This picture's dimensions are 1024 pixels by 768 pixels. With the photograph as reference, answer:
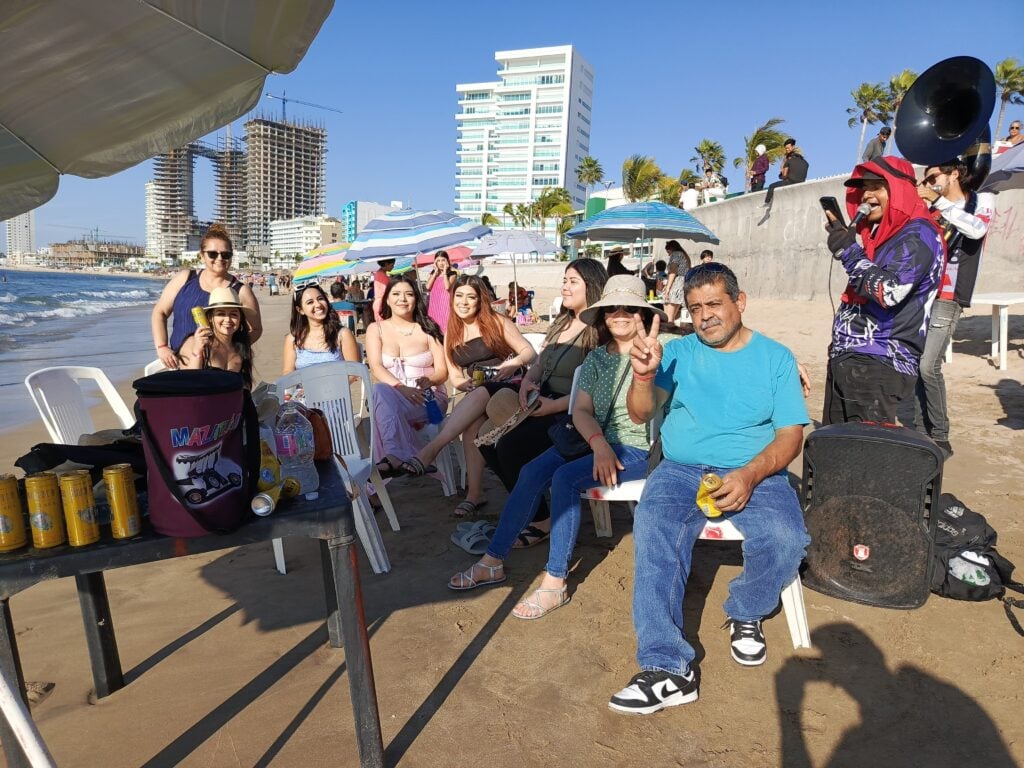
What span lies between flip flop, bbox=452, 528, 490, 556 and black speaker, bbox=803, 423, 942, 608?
5.51ft

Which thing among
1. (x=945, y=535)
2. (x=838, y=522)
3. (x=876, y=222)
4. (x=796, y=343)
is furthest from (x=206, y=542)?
(x=796, y=343)

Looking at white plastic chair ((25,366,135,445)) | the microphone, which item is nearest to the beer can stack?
white plastic chair ((25,366,135,445))

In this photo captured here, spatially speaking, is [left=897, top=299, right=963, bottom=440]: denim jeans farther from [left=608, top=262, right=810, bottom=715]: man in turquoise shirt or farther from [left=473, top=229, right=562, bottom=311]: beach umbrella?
[left=473, top=229, right=562, bottom=311]: beach umbrella

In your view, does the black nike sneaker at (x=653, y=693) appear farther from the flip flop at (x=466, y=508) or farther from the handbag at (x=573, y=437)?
the flip flop at (x=466, y=508)

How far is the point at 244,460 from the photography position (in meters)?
1.64

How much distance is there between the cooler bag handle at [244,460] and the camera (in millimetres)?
1517

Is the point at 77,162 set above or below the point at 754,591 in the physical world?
above

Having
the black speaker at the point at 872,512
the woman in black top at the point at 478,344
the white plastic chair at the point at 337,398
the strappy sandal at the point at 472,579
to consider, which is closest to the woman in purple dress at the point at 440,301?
the woman in black top at the point at 478,344

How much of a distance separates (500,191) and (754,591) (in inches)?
4280

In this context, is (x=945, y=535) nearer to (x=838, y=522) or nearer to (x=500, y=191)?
(x=838, y=522)

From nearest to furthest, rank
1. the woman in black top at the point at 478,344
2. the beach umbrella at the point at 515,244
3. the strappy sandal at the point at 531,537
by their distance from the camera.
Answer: the strappy sandal at the point at 531,537 < the woman in black top at the point at 478,344 < the beach umbrella at the point at 515,244

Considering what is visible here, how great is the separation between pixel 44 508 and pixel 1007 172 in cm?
706

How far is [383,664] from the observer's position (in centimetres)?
251

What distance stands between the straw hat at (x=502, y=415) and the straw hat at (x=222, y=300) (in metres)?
1.53
